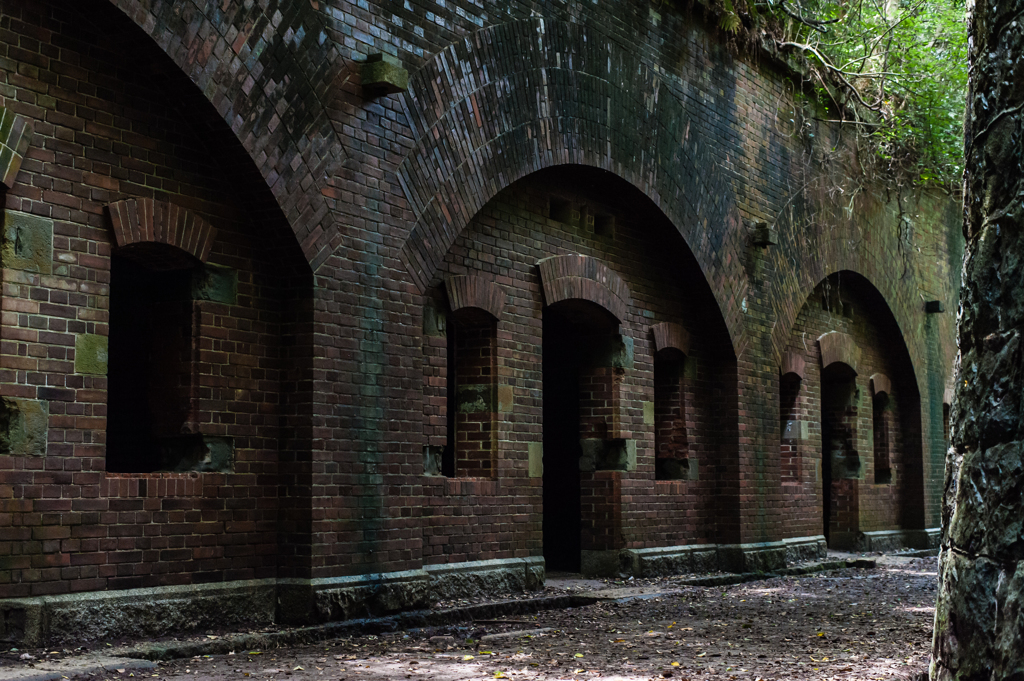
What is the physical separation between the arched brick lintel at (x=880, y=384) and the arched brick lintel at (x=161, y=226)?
41.8ft

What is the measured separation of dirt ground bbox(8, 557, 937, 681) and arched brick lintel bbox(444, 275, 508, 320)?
8.86ft

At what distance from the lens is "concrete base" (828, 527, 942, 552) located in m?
17.2

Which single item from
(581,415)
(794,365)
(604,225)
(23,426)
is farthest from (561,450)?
(23,426)

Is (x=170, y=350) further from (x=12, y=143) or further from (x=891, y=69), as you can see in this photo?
(x=891, y=69)

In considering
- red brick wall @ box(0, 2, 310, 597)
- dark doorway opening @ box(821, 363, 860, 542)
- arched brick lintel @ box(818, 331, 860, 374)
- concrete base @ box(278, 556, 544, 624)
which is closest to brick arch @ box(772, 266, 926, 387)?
arched brick lintel @ box(818, 331, 860, 374)

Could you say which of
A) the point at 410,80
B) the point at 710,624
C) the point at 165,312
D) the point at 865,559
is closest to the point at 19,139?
the point at 165,312

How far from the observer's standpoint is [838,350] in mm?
16469

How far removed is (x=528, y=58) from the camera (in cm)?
1033

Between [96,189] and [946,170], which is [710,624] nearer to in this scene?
[96,189]

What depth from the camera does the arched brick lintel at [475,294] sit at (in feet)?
32.0

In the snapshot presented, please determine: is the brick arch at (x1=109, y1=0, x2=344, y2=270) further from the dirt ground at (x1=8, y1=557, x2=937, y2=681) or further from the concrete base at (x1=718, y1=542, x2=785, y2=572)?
the concrete base at (x1=718, y1=542, x2=785, y2=572)

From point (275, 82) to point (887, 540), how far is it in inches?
523

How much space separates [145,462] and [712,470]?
7.16 metres

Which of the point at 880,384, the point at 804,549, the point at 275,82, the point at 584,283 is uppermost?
the point at 275,82
